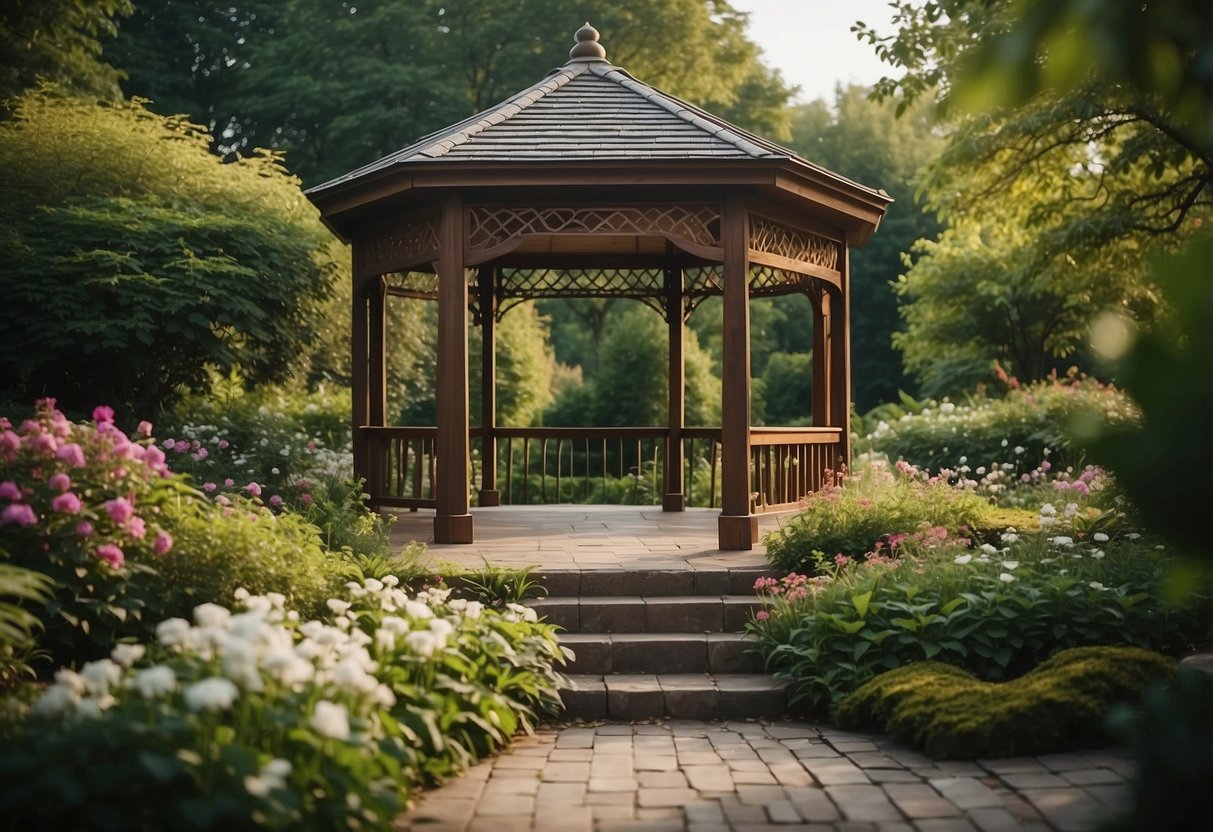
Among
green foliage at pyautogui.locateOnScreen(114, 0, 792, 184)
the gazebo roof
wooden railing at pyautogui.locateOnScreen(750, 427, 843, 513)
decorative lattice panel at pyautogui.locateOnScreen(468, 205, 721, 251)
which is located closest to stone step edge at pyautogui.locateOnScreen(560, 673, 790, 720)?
wooden railing at pyautogui.locateOnScreen(750, 427, 843, 513)

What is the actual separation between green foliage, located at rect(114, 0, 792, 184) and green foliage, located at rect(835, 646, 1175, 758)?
1984 cm

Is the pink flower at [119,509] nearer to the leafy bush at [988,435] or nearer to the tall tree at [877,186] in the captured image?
the leafy bush at [988,435]

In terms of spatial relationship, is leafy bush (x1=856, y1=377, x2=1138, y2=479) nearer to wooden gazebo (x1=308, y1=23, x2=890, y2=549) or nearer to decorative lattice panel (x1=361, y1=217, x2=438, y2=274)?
wooden gazebo (x1=308, y1=23, x2=890, y2=549)

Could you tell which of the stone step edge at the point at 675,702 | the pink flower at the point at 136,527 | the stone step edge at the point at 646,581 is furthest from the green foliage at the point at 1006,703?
the pink flower at the point at 136,527

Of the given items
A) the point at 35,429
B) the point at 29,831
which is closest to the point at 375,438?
the point at 35,429

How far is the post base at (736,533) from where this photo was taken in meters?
8.83

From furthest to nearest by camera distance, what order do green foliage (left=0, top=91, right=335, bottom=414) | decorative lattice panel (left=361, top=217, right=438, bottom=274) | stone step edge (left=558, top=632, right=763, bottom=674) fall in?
green foliage (left=0, top=91, right=335, bottom=414) < decorative lattice panel (left=361, top=217, right=438, bottom=274) < stone step edge (left=558, top=632, right=763, bottom=674)

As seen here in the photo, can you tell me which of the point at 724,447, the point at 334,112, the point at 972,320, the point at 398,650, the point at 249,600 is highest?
the point at 334,112

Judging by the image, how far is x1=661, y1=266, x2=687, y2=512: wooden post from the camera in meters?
12.7

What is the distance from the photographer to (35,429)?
18.6 feet

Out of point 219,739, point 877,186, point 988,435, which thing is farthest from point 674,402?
point 877,186

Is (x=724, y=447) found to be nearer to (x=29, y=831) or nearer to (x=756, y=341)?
(x=29, y=831)

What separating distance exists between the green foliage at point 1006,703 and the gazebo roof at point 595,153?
172 inches

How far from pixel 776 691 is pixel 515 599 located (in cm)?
186
